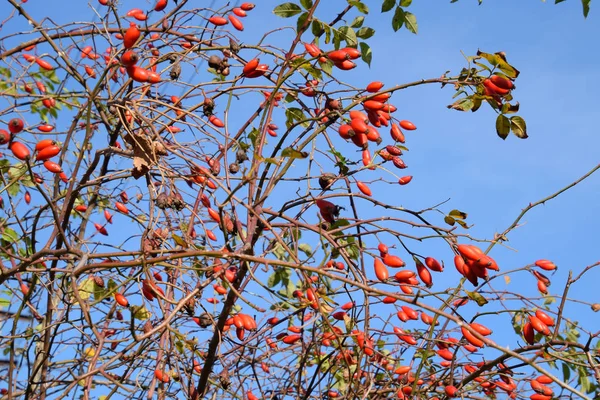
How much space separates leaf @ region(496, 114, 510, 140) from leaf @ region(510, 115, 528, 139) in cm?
1

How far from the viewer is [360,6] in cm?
214

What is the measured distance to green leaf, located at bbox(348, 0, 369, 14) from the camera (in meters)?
2.12

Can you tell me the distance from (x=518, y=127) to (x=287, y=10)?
792 millimetres

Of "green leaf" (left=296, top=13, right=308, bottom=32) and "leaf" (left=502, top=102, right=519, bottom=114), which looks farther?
"green leaf" (left=296, top=13, right=308, bottom=32)

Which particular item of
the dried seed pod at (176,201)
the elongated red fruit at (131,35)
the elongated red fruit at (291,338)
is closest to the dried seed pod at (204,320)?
the elongated red fruit at (291,338)

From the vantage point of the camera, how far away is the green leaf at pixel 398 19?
2.23 metres

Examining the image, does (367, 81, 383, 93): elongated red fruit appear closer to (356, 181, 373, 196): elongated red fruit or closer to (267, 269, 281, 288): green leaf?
(356, 181, 373, 196): elongated red fruit

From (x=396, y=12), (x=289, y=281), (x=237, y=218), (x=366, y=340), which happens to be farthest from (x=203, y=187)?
(x=289, y=281)

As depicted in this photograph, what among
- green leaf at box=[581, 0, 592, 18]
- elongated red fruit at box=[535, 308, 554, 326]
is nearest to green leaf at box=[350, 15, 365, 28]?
green leaf at box=[581, 0, 592, 18]

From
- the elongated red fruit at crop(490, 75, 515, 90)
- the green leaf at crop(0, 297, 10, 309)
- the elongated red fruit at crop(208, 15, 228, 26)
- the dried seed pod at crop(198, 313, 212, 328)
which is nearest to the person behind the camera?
the elongated red fruit at crop(490, 75, 515, 90)

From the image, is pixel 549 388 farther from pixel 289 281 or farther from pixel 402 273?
pixel 289 281

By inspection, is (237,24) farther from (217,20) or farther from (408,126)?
(408,126)

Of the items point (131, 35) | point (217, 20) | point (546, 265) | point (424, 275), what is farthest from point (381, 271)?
point (217, 20)

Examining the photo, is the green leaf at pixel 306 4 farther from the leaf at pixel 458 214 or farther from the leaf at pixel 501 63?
the leaf at pixel 458 214
